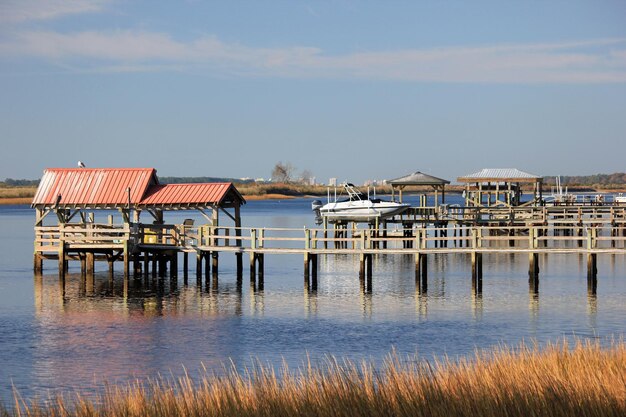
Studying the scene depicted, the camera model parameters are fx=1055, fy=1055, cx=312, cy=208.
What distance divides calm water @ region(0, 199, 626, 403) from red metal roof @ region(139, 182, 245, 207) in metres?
3.34

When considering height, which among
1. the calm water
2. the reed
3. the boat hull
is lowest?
the calm water

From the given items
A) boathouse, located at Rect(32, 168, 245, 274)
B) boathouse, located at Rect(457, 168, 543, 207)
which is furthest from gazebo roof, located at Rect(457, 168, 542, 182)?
boathouse, located at Rect(32, 168, 245, 274)

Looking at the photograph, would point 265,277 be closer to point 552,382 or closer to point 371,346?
point 371,346

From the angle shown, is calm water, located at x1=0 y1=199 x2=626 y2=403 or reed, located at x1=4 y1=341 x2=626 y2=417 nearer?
reed, located at x1=4 y1=341 x2=626 y2=417

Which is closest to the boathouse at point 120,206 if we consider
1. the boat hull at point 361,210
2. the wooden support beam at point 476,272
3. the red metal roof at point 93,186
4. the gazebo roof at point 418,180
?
the red metal roof at point 93,186

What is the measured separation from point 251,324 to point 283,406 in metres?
15.6

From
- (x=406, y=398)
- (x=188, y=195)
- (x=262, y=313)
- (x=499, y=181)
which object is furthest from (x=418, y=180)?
(x=406, y=398)

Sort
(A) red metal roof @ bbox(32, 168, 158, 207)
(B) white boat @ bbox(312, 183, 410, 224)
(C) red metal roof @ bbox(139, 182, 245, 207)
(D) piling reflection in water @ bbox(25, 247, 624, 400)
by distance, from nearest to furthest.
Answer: (D) piling reflection in water @ bbox(25, 247, 624, 400)
(C) red metal roof @ bbox(139, 182, 245, 207)
(A) red metal roof @ bbox(32, 168, 158, 207)
(B) white boat @ bbox(312, 183, 410, 224)

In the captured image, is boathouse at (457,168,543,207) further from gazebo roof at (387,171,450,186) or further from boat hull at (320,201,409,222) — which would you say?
boat hull at (320,201,409,222)

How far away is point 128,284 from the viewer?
4247cm

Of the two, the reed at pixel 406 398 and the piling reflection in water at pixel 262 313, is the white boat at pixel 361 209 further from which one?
the reed at pixel 406 398

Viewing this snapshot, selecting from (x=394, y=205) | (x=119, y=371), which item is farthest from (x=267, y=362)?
(x=394, y=205)

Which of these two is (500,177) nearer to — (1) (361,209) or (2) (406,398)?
(1) (361,209)

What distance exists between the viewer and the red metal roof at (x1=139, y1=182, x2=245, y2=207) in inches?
1703
